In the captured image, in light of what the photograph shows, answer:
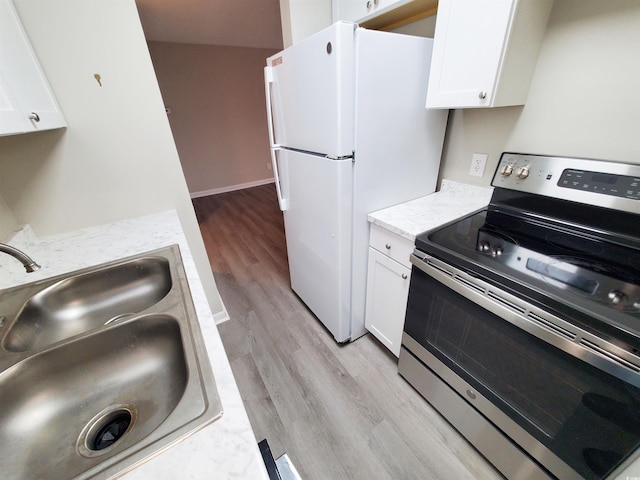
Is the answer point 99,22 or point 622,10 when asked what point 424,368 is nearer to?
point 622,10

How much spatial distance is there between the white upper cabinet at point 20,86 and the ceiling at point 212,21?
215 centimetres

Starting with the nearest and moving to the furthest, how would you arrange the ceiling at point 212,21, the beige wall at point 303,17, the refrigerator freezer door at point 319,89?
1. the refrigerator freezer door at point 319,89
2. the beige wall at point 303,17
3. the ceiling at point 212,21

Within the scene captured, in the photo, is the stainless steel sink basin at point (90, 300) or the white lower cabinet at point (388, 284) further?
the white lower cabinet at point (388, 284)

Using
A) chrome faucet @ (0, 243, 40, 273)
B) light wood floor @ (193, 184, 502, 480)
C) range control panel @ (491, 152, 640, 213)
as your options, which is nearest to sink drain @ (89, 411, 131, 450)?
chrome faucet @ (0, 243, 40, 273)

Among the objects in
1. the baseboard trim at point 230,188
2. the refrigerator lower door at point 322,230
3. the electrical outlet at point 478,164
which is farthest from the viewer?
the baseboard trim at point 230,188

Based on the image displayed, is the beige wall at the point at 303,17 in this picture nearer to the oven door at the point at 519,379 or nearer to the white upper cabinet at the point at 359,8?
the white upper cabinet at the point at 359,8

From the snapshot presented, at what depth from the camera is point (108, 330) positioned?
0.74m

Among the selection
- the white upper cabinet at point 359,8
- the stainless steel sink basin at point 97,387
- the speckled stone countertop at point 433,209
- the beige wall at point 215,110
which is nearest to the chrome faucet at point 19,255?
the stainless steel sink basin at point 97,387

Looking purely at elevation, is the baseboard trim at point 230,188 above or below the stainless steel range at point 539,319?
below

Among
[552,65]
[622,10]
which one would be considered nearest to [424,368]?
[552,65]

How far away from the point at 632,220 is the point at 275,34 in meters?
4.59

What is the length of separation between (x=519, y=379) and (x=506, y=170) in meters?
0.93

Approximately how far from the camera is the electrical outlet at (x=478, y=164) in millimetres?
1469

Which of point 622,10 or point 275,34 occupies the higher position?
point 275,34
